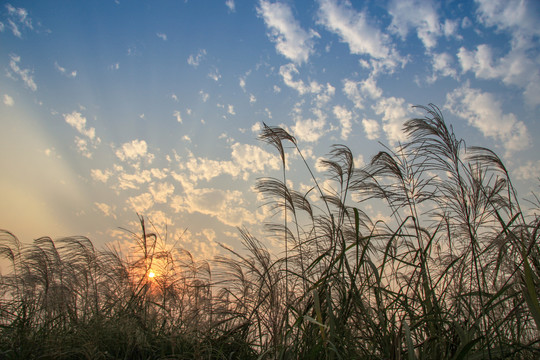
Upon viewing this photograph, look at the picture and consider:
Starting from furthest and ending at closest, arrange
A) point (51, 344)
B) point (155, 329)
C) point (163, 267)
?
point (163, 267)
point (155, 329)
point (51, 344)

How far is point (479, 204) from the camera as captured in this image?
325 centimetres

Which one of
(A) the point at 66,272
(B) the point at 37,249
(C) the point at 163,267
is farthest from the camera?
(B) the point at 37,249

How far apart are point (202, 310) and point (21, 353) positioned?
162cm

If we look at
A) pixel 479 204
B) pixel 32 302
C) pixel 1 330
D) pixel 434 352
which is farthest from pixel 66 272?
pixel 479 204

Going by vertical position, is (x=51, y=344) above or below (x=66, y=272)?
below

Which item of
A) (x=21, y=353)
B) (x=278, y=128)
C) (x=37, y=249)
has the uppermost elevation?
(x=278, y=128)

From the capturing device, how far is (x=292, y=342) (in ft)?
7.25

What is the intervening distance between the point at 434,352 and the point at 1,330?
13.6ft

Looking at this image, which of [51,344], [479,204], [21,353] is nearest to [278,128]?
[479,204]

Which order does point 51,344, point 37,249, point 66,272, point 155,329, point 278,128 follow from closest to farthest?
1. point 51,344
2. point 278,128
3. point 155,329
4. point 66,272
5. point 37,249

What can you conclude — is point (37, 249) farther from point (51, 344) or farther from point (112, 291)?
point (51, 344)

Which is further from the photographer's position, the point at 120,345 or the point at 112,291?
the point at 112,291

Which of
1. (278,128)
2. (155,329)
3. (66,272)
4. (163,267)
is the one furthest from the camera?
(66,272)

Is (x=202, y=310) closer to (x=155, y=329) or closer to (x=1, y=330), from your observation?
(x=155, y=329)
